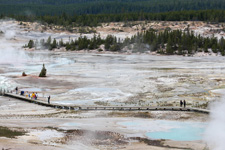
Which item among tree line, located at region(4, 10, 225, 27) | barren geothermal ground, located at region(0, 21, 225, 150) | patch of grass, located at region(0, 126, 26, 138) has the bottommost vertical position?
barren geothermal ground, located at region(0, 21, 225, 150)

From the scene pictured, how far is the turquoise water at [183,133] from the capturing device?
27.0 metres

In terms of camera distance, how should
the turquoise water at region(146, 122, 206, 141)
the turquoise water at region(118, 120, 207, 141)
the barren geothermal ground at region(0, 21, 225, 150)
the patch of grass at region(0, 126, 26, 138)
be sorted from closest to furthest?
the barren geothermal ground at region(0, 21, 225, 150), the patch of grass at region(0, 126, 26, 138), the turquoise water at region(146, 122, 206, 141), the turquoise water at region(118, 120, 207, 141)

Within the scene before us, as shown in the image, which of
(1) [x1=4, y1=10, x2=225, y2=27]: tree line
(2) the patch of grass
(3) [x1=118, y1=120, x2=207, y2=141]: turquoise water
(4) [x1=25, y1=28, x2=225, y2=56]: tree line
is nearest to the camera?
(2) the patch of grass

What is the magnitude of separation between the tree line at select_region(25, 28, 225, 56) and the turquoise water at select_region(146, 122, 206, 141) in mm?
66080

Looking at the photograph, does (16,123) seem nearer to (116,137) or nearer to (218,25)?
(116,137)

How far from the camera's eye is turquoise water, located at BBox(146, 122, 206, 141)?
A: 27039 millimetres

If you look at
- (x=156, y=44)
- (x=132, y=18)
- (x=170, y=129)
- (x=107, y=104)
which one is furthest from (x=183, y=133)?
(x=132, y=18)

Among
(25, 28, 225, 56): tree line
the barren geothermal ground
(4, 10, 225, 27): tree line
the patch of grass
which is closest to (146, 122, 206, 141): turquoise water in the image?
the barren geothermal ground

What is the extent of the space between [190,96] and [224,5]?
16033cm

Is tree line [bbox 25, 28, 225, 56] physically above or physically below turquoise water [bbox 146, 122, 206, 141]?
above

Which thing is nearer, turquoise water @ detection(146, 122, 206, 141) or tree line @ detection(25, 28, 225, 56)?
turquoise water @ detection(146, 122, 206, 141)

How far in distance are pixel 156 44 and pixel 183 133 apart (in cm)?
7587

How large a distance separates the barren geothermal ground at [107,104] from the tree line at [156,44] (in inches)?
1239

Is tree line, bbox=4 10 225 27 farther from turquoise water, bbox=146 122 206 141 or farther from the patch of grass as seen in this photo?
the patch of grass
